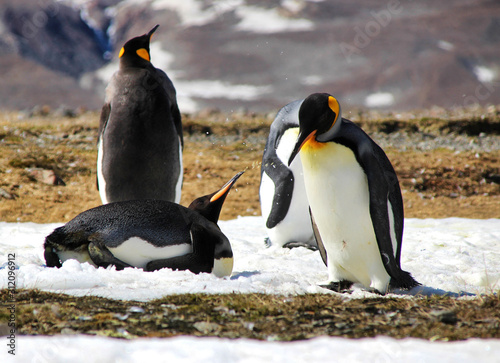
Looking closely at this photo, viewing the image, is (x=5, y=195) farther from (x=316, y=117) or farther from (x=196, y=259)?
(x=316, y=117)

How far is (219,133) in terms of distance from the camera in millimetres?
15188

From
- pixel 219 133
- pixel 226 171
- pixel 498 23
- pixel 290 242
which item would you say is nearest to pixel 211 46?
pixel 498 23

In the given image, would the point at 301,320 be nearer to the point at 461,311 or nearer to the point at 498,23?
the point at 461,311

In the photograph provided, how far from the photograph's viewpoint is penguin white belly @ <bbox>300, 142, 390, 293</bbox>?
11.6ft

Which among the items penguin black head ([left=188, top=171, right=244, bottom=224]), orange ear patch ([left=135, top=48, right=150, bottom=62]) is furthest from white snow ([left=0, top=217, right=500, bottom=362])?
orange ear patch ([left=135, top=48, right=150, bottom=62])

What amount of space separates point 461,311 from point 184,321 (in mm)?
1284

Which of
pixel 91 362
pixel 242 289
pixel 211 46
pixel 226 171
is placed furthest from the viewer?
Result: pixel 211 46

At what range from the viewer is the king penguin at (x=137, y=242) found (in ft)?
12.3

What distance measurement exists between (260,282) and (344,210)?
727 mm

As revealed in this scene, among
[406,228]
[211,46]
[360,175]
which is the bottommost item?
[406,228]

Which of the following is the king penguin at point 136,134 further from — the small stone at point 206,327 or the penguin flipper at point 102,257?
the small stone at point 206,327

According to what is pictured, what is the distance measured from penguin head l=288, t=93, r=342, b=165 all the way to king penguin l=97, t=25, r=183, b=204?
7.51 feet

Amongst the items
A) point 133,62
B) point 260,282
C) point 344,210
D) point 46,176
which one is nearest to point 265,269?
point 260,282

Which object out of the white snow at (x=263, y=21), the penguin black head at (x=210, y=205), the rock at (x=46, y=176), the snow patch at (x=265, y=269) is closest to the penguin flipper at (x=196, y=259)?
the snow patch at (x=265, y=269)
